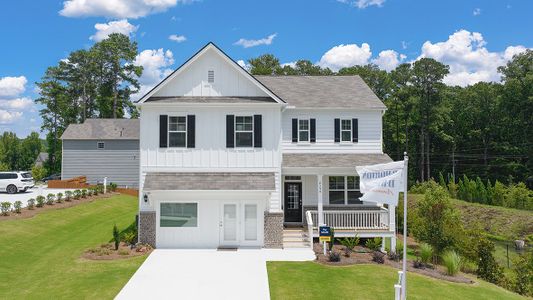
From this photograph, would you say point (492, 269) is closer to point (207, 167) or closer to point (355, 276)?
point (355, 276)

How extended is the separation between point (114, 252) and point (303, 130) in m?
11.1

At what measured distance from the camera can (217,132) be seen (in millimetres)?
19297

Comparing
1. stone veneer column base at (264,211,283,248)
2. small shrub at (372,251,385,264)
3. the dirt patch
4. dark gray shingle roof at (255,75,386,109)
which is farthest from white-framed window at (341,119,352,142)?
the dirt patch

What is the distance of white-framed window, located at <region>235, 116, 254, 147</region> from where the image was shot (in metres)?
19.4

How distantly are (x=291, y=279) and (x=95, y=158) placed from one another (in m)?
33.5

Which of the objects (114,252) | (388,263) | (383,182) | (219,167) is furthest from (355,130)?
(114,252)

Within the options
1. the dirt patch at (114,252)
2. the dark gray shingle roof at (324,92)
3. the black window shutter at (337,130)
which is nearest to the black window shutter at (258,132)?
the dark gray shingle roof at (324,92)

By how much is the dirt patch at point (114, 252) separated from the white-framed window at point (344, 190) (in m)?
9.77

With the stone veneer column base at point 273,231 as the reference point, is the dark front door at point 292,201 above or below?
above

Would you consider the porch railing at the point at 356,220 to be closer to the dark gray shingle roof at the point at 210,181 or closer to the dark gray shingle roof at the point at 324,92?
the dark gray shingle roof at the point at 210,181

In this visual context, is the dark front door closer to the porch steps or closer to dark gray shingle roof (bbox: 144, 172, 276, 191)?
the porch steps

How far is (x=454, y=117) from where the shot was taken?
189 feet

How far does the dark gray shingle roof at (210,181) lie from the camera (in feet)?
60.0

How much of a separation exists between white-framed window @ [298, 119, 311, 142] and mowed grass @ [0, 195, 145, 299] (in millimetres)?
10224
